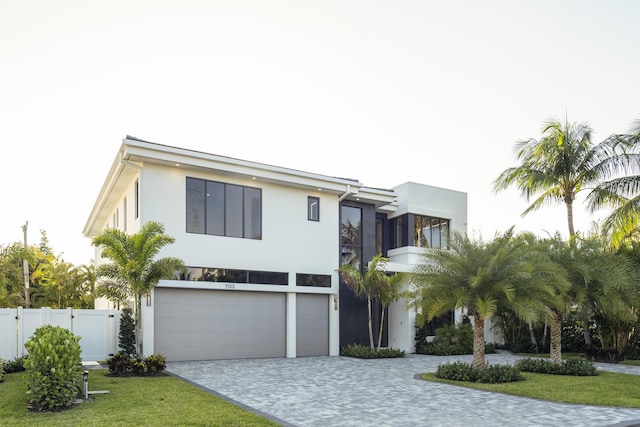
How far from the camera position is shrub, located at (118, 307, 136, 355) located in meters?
15.6

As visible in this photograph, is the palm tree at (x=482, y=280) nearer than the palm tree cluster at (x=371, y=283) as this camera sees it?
Yes

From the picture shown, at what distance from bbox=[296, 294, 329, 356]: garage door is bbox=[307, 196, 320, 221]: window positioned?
2949mm

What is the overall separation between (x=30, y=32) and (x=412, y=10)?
11214 mm

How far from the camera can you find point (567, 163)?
21969 millimetres

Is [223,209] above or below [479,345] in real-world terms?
above

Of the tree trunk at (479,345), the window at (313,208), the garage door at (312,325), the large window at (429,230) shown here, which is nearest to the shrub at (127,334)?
the garage door at (312,325)

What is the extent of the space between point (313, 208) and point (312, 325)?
4402 millimetres

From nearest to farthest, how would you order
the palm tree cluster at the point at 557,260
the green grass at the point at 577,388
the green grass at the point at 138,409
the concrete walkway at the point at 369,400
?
the green grass at the point at 138,409
the concrete walkway at the point at 369,400
the green grass at the point at 577,388
the palm tree cluster at the point at 557,260

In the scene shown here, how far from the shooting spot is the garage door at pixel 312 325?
19.7 m

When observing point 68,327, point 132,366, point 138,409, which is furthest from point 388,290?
point 138,409

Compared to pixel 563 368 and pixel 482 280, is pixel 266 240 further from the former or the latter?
pixel 563 368

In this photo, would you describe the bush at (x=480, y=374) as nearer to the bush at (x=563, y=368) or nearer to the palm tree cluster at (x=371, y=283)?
the bush at (x=563, y=368)

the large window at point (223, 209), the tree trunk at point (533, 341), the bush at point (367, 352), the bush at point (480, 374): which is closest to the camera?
the bush at point (480, 374)

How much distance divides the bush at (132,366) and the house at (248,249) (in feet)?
9.00
